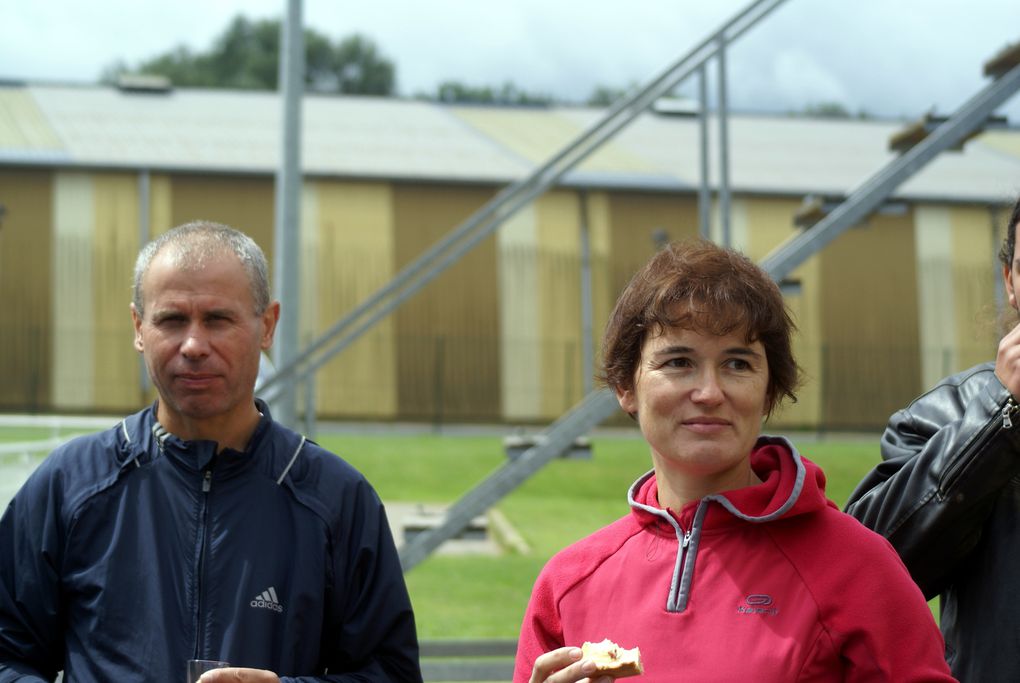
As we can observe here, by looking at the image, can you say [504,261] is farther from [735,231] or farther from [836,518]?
[836,518]

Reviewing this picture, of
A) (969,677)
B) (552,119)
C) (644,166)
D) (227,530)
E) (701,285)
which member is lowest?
(969,677)

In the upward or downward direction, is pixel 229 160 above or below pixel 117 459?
above

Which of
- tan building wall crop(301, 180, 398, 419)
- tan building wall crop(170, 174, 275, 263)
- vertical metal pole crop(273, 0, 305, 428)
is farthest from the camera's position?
tan building wall crop(170, 174, 275, 263)

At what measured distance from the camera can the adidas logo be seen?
2.96 m

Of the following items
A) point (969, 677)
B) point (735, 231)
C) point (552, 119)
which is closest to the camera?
point (969, 677)

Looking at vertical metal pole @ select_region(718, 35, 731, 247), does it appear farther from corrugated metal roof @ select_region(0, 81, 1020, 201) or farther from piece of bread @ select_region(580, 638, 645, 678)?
corrugated metal roof @ select_region(0, 81, 1020, 201)

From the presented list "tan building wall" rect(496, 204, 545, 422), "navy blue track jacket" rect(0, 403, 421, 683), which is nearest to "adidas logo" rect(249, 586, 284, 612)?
"navy blue track jacket" rect(0, 403, 421, 683)

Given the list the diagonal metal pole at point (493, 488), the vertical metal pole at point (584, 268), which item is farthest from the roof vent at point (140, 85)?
the diagonal metal pole at point (493, 488)

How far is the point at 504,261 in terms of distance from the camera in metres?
24.0

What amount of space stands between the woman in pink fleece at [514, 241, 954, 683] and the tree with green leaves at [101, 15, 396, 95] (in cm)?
7897

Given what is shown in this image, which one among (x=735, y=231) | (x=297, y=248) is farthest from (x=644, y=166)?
(x=297, y=248)

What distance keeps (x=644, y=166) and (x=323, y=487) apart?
865 inches

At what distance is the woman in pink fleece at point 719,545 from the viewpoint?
7.93 feet

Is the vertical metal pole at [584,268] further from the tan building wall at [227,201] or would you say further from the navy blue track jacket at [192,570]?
the navy blue track jacket at [192,570]
